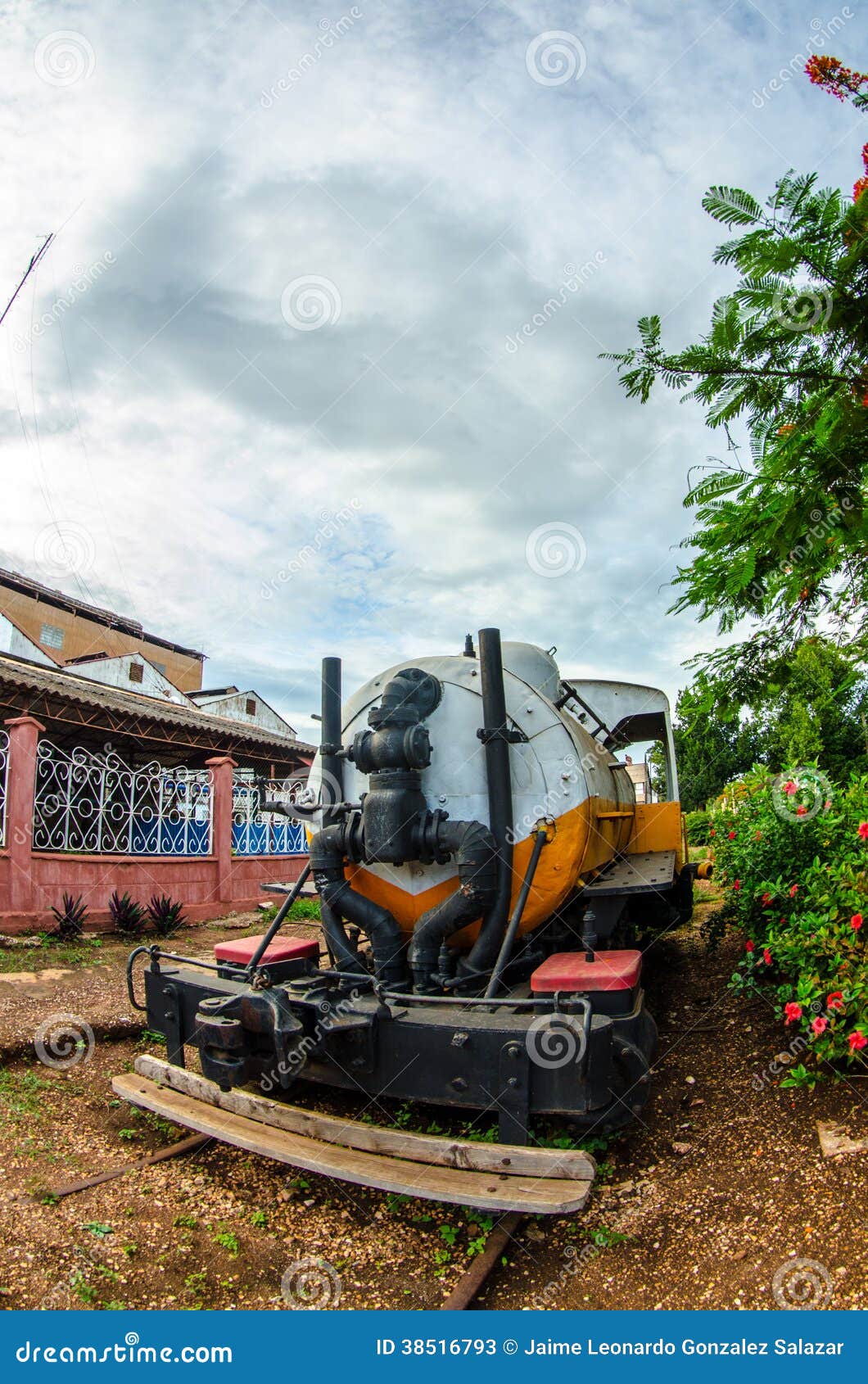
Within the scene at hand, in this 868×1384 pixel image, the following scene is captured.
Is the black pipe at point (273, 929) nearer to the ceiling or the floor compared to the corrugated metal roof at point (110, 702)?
nearer to the floor

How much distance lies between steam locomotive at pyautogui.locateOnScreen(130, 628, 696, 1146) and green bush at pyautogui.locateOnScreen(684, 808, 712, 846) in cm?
360

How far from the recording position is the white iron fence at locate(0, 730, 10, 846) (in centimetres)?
729

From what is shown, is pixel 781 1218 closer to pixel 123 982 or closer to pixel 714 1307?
pixel 714 1307

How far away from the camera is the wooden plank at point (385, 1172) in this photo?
8.63 feet

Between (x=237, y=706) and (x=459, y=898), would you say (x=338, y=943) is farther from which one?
(x=237, y=706)

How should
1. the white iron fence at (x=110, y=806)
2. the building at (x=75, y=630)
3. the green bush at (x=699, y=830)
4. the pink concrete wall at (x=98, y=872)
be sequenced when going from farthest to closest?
the building at (x=75, y=630) → the white iron fence at (x=110, y=806) → the green bush at (x=699, y=830) → the pink concrete wall at (x=98, y=872)

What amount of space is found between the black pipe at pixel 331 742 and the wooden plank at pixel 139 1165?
1.69 metres

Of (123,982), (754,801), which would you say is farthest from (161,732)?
(754,801)
